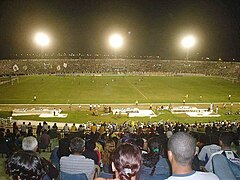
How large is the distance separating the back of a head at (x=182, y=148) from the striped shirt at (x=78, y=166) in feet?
6.16

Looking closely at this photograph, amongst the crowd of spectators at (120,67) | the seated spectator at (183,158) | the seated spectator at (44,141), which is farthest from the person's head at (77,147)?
the crowd of spectators at (120,67)

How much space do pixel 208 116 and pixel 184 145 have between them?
32500 mm

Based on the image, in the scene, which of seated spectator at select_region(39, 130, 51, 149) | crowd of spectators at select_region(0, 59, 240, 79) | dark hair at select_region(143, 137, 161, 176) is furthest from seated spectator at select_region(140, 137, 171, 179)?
crowd of spectators at select_region(0, 59, 240, 79)

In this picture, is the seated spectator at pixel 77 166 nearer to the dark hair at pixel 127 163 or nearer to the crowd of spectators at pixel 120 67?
the dark hair at pixel 127 163

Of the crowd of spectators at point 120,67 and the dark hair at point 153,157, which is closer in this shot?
the dark hair at point 153,157

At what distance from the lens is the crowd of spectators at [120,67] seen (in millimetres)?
94625

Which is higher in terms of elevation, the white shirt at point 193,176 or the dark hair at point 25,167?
the dark hair at point 25,167

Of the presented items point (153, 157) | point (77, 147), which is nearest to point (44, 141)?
point (77, 147)

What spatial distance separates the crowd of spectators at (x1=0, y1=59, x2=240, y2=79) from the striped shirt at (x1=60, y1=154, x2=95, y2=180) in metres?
85.8

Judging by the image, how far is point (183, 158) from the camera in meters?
3.73

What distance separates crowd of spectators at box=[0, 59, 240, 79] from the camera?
3725 inches

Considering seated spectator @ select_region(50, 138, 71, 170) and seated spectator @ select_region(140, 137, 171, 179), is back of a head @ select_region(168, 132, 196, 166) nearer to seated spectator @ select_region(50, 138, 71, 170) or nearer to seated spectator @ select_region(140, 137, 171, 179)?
seated spectator @ select_region(140, 137, 171, 179)

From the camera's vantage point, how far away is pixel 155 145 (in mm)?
6570

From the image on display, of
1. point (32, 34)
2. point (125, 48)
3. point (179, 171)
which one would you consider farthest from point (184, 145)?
point (125, 48)
